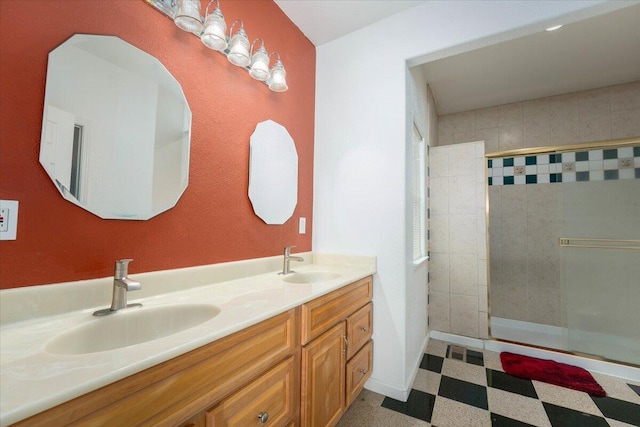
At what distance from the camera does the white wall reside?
1.65 m

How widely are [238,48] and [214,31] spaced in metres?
0.15

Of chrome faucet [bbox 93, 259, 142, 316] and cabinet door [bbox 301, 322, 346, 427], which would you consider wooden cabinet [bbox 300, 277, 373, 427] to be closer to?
cabinet door [bbox 301, 322, 346, 427]

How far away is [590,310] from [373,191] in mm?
2369

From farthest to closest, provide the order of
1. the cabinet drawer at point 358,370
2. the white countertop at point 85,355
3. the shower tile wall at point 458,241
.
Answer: the shower tile wall at point 458,241 < the cabinet drawer at point 358,370 < the white countertop at point 85,355

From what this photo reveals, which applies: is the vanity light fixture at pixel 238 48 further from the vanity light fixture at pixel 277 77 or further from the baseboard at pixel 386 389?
the baseboard at pixel 386 389

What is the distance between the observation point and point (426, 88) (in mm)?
2666

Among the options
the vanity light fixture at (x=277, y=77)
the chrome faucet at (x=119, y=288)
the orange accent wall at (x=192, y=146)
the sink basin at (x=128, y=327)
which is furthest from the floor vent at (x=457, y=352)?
the vanity light fixture at (x=277, y=77)

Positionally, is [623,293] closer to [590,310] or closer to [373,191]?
[590,310]

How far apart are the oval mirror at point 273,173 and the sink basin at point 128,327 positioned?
28.4 inches

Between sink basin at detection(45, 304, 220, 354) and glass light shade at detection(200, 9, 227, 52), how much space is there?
1211 mm

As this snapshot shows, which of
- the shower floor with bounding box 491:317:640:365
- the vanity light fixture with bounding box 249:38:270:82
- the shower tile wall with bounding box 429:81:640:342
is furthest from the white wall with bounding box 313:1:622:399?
the shower floor with bounding box 491:317:640:365

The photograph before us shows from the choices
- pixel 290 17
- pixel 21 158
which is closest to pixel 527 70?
pixel 290 17

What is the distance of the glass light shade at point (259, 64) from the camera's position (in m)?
1.50

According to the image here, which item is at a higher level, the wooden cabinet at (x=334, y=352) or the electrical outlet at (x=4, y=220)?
the electrical outlet at (x=4, y=220)
